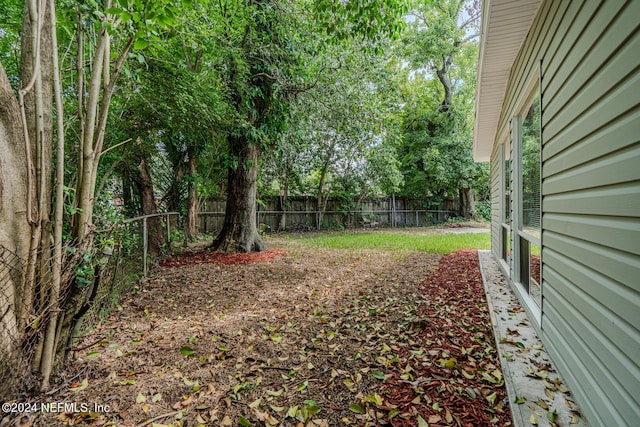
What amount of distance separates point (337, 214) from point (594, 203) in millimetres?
13409

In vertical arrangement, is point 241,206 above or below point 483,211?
above

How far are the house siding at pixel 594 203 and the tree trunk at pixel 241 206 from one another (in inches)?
222

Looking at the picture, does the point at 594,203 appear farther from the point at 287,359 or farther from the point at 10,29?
the point at 10,29

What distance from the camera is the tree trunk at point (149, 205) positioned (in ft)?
18.8

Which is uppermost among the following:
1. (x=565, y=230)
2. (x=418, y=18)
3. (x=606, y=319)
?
(x=418, y=18)

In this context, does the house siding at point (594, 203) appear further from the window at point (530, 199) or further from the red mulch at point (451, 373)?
the window at point (530, 199)

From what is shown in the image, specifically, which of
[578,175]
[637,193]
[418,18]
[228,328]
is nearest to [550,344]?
[578,175]

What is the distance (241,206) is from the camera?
273 inches

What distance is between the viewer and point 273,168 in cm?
1267

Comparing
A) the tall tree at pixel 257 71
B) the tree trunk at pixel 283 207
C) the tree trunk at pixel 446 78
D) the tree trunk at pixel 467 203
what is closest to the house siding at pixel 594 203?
the tall tree at pixel 257 71

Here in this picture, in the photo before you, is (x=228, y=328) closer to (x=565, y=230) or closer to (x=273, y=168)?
(x=565, y=230)

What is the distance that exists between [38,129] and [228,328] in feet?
7.18

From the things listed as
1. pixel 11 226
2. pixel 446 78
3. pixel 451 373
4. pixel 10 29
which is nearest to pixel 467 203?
pixel 446 78

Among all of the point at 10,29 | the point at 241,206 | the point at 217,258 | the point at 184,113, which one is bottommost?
the point at 217,258
